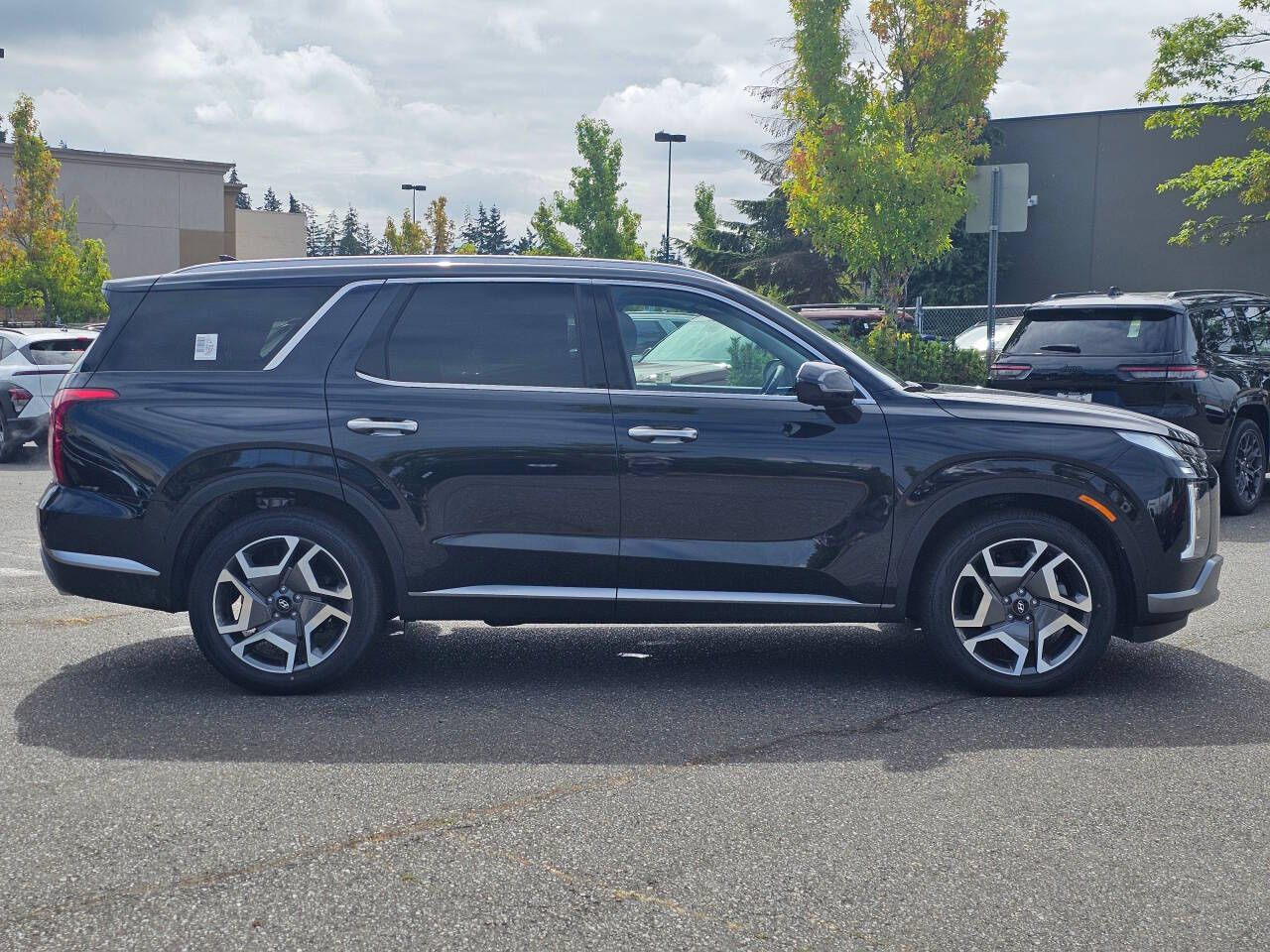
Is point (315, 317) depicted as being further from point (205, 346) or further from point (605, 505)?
point (605, 505)

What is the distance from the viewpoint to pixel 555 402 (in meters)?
5.62

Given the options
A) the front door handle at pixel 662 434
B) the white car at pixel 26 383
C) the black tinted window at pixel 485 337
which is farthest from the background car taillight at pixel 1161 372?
the white car at pixel 26 383

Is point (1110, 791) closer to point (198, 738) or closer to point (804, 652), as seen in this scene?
point (804, 652)

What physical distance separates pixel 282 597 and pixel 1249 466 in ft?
30.1

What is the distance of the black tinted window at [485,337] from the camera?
5.71 meters

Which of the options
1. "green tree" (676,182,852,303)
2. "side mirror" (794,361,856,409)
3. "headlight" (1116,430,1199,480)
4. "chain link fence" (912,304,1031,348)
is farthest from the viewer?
"green tree" (676,182,852,303)

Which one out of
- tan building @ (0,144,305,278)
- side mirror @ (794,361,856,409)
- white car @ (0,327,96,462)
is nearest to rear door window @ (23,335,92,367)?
white car @ (0,327,96,462)

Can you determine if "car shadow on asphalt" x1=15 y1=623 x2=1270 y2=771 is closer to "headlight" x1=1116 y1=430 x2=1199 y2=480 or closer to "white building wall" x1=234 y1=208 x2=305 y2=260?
"headlight" x1=1116 y1=430 x2=1199 y2=480

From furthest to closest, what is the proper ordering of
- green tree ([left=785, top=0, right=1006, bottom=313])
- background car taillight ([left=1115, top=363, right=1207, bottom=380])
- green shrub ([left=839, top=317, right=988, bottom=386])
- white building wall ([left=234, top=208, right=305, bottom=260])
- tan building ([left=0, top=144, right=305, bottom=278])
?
1. white building wall ([left=234, top=208, right=305, bottom=260])
2. tan building ([left=0, top=144, right=305, bottom=278])
3. green tree ([left=785, top=0, right=1006, bottom=313])
4. green shrub ([left=839, top=317, right=988, bottom=386])
5. background car taillight ([left=1115, top=363, right=1207, bottom=380])

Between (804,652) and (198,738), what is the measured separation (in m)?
2.84

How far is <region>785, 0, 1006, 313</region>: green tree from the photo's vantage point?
19.5 meters

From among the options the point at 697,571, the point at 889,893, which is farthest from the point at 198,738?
the point at 889,893

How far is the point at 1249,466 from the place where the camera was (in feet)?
38.8

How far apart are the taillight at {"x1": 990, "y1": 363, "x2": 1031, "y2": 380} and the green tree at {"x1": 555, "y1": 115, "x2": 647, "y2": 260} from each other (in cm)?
3201
